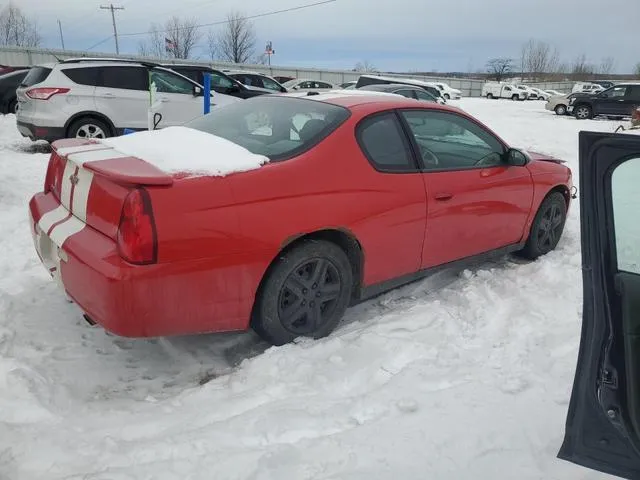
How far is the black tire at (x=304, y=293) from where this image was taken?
120 inches

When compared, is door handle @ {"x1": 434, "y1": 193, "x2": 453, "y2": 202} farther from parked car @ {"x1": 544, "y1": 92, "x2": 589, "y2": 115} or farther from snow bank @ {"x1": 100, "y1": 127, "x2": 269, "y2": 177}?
parked car @ {"x1": 544, "y1": 92, "x2": 589, "y2": 115}

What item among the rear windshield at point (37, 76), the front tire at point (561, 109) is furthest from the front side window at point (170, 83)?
the front tire at point (561, 109)

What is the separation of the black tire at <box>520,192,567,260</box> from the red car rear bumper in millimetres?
2955

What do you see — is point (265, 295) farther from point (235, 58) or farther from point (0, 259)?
point (235, 58)

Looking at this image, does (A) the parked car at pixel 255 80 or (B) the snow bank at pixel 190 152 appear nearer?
(B) the snow bank at pixel 190 152

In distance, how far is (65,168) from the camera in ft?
10.6

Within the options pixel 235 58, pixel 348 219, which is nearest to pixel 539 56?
pixel 235 58

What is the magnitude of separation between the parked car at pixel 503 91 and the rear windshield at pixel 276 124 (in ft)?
151

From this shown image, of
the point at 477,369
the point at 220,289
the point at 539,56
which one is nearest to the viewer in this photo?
the point at 220,289

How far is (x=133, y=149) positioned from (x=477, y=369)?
2.33 metres

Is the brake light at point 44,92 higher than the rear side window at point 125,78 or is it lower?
lower

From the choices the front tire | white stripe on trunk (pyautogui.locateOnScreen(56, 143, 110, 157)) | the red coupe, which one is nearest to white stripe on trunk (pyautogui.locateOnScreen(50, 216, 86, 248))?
the red coupe

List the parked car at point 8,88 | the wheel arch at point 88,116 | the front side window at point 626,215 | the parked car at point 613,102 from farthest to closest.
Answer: the parked car at point 613,102 → the parked car at point 8,88 → the wheel arch at point 88,116 → the front side window at point 626,215

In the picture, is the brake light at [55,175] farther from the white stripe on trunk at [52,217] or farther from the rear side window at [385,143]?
the rear side window at [385,143]
